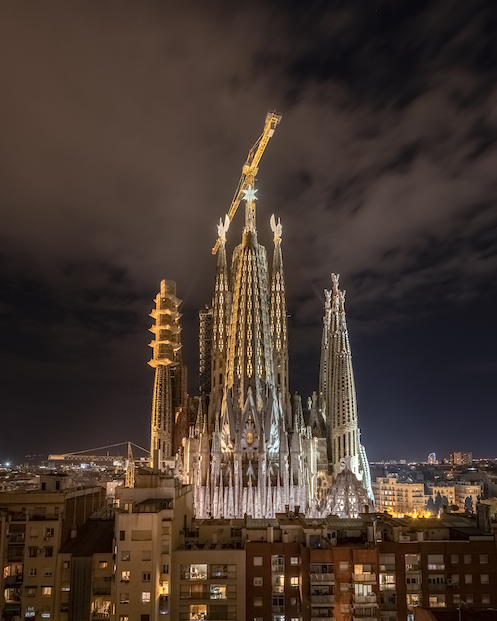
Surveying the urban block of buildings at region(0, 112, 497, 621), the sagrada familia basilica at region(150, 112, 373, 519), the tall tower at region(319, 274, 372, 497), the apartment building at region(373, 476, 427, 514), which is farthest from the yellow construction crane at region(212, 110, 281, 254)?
the apartment building at region(373, 476, 427, 514)

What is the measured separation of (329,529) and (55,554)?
13.7 m

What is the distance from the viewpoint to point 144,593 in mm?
26375

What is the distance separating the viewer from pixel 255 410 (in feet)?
186

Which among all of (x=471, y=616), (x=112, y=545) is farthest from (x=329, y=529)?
(x=112, y=545)

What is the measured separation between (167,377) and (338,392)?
18.4m

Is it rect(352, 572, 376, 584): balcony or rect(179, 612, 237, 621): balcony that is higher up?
rect(352, 572, 376, 584): balcony

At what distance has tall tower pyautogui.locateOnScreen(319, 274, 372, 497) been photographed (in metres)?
58.0

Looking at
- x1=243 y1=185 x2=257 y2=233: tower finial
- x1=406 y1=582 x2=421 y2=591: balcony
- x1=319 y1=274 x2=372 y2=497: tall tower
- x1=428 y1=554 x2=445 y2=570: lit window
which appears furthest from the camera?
x1=243 y1=185 x2=257 y2=233: tower finial

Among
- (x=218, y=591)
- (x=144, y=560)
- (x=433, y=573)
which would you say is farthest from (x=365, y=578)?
(x=144, y=560)

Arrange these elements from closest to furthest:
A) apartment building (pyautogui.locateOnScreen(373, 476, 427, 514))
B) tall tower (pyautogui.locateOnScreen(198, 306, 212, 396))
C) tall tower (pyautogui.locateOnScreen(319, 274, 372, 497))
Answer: tall tower (pyautogui.locateOnScreen(319, 274, 372, 497)) → tall tower (pyautogui.locateOnScreen(198, 306, 212, 396)) → apartment building (pyautogui.locateOnScreen(373, 476, 427, 514))

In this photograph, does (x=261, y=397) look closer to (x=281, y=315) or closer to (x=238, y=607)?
(x=281, y=315)

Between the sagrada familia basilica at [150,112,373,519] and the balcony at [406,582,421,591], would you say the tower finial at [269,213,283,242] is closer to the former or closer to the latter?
the sagrada familia basilica at [150,112,373,519]

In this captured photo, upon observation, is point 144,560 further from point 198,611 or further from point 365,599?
point 365,599

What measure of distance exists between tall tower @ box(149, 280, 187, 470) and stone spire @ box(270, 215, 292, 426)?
37.8 ft
